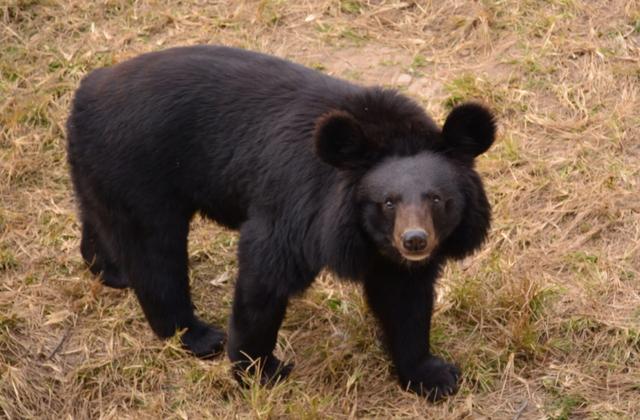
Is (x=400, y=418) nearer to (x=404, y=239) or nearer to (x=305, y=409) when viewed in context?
(x=305, y=409)

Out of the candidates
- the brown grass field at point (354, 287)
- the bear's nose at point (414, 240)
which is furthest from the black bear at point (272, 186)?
the brown grass field at point (354, 287)

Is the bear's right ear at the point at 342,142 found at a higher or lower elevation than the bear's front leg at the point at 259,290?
higher

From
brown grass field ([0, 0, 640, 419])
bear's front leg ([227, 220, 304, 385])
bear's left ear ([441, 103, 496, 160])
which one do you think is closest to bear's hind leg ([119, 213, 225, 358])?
brown grass field ([0, 0, 640, 419])

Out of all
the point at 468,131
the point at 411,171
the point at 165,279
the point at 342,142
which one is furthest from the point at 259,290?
the point at 468,131

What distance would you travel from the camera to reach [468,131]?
5.51 m

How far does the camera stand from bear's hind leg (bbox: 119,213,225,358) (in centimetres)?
632

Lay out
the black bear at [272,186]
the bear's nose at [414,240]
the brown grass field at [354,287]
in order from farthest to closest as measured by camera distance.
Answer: the brown grass field at [354,287], the black bear at [272,186], the bear's nose at [414,240]

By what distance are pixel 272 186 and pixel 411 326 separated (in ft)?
3.42

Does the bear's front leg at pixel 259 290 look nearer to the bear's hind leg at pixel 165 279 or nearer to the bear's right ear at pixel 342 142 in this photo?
the bear's hind leg at pixel 165 279

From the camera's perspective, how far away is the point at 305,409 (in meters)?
5.86

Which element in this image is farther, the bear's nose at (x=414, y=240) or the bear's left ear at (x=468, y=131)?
the bear's left ear at (x=468, y=131)

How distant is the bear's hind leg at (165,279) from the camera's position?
20.7ft

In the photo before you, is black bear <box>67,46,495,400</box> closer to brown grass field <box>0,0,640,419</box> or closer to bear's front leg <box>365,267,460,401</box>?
bear's front leg <box>365,267,460,401</box>

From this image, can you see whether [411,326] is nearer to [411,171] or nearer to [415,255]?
[415,255]
